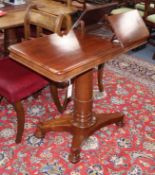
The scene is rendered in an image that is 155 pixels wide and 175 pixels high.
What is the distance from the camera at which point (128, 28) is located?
1434 mm

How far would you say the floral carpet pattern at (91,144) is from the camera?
1670mm

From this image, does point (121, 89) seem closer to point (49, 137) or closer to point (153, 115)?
point (153, 115)

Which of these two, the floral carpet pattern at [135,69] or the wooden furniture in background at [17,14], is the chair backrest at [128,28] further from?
the floral carpet pattern at [135,69]

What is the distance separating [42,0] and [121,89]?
125cm

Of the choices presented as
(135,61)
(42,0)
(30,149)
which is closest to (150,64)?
(135,61)

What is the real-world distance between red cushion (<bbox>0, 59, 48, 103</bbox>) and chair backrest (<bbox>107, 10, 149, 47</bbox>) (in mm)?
678

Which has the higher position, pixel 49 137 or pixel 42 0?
pixel 42 0

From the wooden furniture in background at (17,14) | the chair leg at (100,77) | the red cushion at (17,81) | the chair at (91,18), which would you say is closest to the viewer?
the chair at (91,18)

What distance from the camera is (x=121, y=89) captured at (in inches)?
98.3

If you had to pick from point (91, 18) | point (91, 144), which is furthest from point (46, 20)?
point (91, 144)

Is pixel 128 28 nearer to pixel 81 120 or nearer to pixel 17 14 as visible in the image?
pixel 81 120

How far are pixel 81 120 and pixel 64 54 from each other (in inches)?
24.7

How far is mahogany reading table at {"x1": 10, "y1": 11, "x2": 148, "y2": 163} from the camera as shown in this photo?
1.21 metres

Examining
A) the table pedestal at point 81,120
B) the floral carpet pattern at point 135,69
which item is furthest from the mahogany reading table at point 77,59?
the floral carpet pattern at point 135,69
